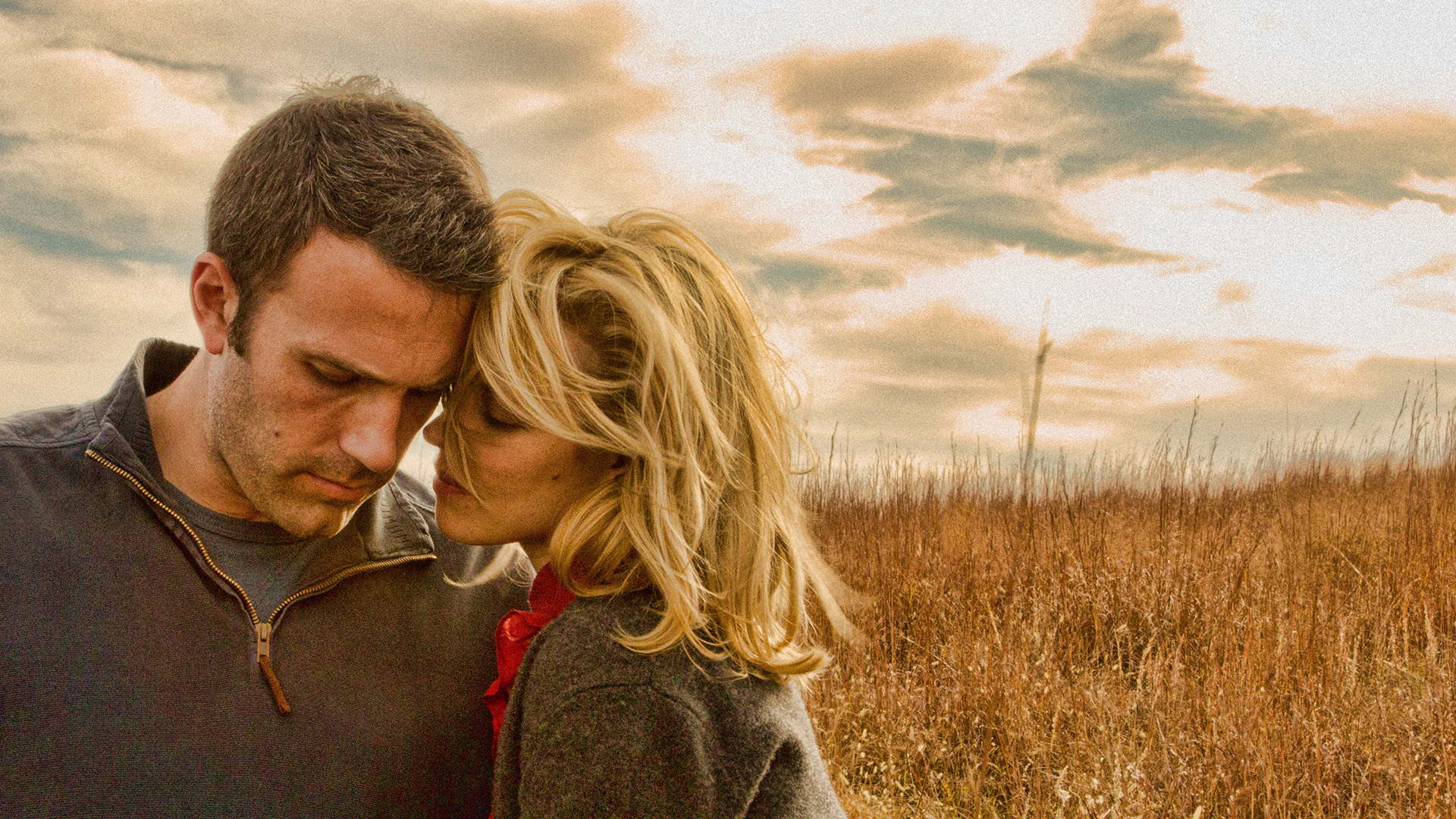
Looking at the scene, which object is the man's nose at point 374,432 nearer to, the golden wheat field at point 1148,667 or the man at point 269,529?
the man at point 269,529

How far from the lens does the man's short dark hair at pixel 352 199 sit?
5.33 feet

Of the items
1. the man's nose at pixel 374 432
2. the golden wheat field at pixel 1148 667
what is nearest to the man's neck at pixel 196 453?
the man's nose at pixel 374 432

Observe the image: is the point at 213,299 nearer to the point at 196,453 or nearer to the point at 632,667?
the point at 196,453

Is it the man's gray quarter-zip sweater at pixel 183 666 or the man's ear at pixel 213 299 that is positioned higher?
the man's ear at pixel 213 299

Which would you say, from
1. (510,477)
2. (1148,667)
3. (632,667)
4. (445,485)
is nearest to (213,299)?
(445,485)

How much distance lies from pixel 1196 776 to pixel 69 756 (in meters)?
3.43

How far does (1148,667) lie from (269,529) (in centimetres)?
410

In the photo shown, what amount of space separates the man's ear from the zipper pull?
21.3 inches

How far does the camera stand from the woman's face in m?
1.61

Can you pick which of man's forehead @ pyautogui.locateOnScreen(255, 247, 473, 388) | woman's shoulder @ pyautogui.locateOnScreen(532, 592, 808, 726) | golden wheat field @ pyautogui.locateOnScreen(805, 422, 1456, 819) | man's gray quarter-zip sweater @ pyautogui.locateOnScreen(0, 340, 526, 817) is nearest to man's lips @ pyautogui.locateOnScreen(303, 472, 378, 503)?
man's gray quarter-zip sweater @ pyautogui.locateOnScreen(0, 340, 526, 817)

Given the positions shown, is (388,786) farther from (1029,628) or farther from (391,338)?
(1029,628)

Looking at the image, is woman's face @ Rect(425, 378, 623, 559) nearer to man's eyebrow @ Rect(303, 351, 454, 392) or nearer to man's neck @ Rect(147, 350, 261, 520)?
man's eyebrow @ Rect(303, 351, 454, 392)

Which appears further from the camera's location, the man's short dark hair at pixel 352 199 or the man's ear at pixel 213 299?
the man's ear at pixel 213 299

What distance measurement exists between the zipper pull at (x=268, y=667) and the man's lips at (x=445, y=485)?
383 mm
